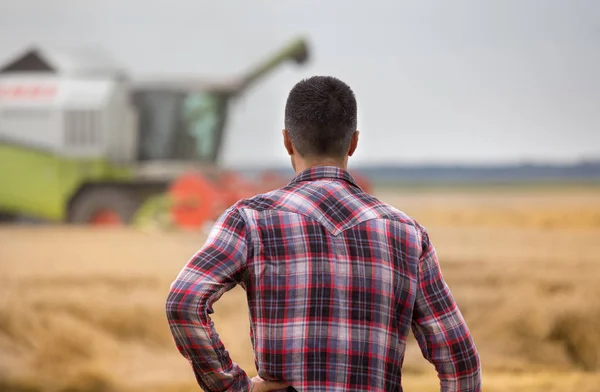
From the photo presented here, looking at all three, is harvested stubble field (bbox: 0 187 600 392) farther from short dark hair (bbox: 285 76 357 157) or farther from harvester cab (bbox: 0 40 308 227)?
short dark hair (bbox: 285 76 357 157)

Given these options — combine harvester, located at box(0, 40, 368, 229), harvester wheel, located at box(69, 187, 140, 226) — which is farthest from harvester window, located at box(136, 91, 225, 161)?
harvester wheel, located at box(69, 187, 140, 226)

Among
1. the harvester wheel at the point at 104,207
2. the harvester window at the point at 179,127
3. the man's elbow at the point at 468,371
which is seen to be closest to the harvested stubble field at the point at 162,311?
the harvester wheel at the point at 104,207

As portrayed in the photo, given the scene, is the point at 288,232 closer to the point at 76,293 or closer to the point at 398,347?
the point at 398,347

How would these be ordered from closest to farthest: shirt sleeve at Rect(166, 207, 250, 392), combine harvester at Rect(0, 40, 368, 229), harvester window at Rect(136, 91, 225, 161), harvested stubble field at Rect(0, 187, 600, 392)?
shirt sleeve at Rect(166, 207, 250, 392) < harvested stubble field at Rect(0, 187, 600, 392) < combine harvester at Rect(0, 40, 368, 229) < harvester window at Rect(136, 91, 225, 161)

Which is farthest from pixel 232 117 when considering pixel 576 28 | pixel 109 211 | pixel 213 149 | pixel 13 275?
pixel 576 28

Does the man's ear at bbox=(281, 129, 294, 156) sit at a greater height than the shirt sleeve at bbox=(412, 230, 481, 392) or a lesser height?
greater

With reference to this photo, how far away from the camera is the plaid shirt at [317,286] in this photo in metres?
0.82

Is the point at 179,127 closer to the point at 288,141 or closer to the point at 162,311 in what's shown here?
the point at 162,311

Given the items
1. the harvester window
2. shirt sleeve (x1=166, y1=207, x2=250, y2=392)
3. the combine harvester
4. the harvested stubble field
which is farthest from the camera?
the harvester window

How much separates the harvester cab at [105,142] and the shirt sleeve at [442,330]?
4.51 meters

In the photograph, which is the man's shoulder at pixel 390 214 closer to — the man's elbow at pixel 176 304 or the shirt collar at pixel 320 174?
the shirt collar at pixel 320 174

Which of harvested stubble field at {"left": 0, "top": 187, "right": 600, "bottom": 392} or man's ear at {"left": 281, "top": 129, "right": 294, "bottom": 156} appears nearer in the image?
man's ear at {"left": 281, "top": 129, "right": 294, "bottom": 156}

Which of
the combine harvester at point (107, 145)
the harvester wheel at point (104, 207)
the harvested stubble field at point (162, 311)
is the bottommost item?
the harvested stubble field at point (162, 311)

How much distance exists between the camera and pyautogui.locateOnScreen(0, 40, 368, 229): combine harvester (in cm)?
546
